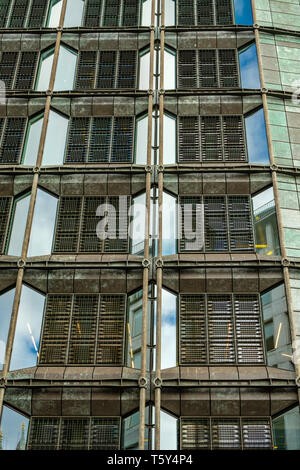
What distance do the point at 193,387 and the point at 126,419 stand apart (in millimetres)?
2221

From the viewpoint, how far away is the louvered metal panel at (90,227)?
19.2m

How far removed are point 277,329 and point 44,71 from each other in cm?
1447

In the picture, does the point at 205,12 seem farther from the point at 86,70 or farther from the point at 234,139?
the point at 234,139

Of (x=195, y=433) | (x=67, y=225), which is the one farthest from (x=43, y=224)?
(x=195, y=433)

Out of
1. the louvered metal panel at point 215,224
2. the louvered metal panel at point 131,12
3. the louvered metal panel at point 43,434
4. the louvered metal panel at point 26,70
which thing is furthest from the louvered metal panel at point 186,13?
the louvered metal panel at point 43,434

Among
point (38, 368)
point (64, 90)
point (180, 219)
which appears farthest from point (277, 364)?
point (64, 90)

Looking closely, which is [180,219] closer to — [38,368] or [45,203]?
[45,203]

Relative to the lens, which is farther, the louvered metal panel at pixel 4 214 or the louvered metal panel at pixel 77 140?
the louvered metal panel at pixel 77 140

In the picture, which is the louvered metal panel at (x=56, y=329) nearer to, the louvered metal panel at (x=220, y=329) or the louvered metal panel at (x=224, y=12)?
the louvered metal panel at (x=220, y=329)

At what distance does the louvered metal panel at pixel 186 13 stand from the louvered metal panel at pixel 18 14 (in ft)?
23.6

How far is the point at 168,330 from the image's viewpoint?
17.4m

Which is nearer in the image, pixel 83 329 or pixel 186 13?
pixel 83 329

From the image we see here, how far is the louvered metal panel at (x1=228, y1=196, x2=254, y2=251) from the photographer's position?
62.6ft
